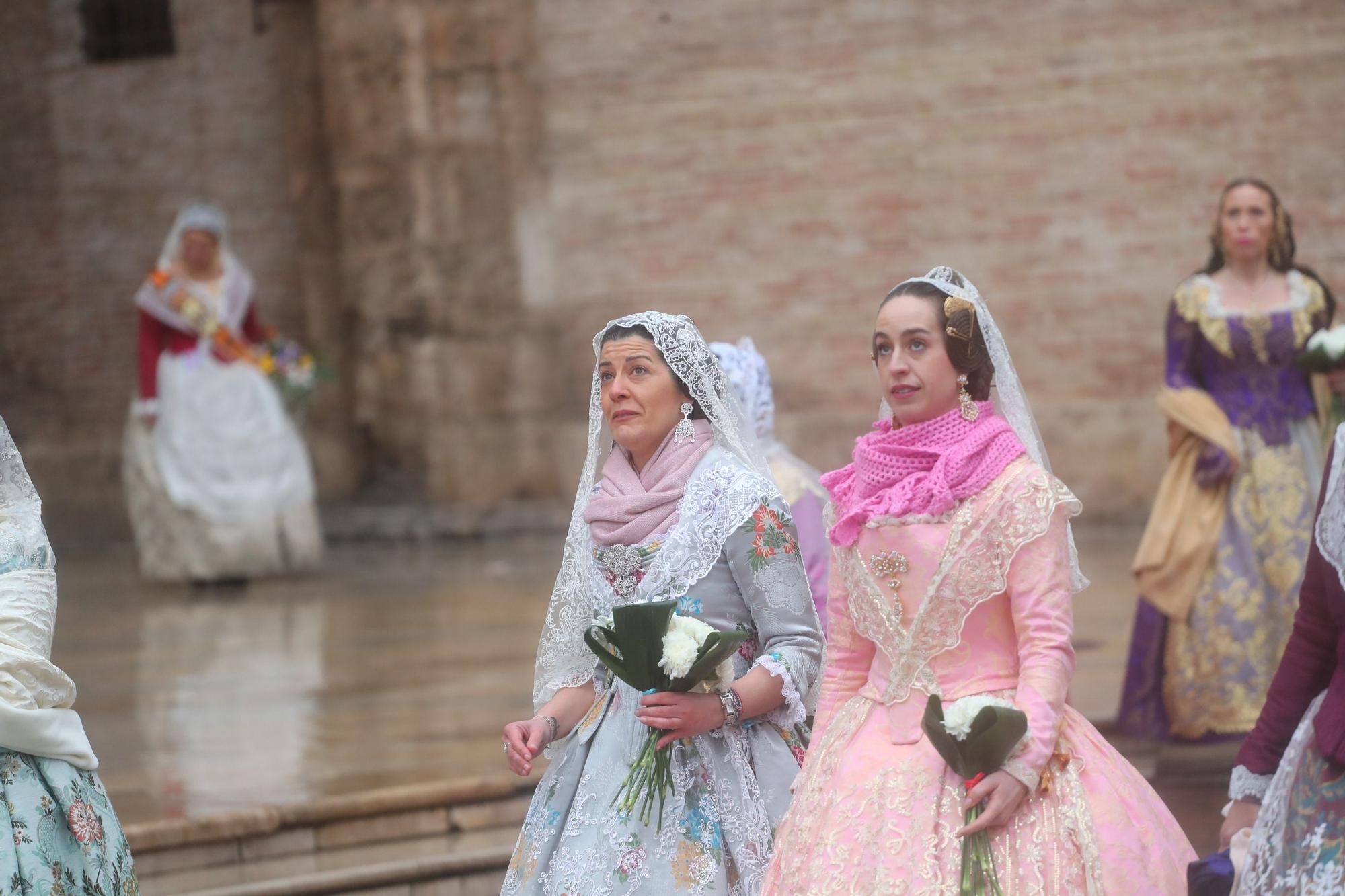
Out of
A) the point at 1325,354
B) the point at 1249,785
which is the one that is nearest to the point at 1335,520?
the point at 1249,785

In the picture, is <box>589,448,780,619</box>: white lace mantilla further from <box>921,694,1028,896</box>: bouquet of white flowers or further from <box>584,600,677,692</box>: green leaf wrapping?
<box>921,694,1028,896</box>: bouquet of white flowers

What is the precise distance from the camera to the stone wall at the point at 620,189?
11539 mm

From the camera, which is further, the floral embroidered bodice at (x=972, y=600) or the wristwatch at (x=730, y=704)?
the wristwatch at (x=730, y=704)

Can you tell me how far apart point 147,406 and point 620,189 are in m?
3.63

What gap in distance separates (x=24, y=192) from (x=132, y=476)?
4.76 metres

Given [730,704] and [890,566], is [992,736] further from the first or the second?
[730,704]

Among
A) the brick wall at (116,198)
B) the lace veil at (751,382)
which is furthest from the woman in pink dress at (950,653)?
the brick wall at (116,198)

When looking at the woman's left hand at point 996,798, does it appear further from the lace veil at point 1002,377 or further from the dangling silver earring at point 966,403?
the dangling silver earring at point 966,403

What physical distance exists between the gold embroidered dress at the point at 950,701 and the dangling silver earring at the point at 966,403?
12 cm

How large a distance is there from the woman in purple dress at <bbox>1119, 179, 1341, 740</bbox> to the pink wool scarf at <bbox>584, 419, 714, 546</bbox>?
9.36 ft

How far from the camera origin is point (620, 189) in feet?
43.1

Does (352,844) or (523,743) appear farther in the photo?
(352,844)

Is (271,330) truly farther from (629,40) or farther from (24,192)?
(24,192)

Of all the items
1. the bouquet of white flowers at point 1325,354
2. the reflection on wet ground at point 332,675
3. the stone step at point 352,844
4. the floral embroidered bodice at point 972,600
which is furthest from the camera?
the reflection on wet ground at point 332,675
